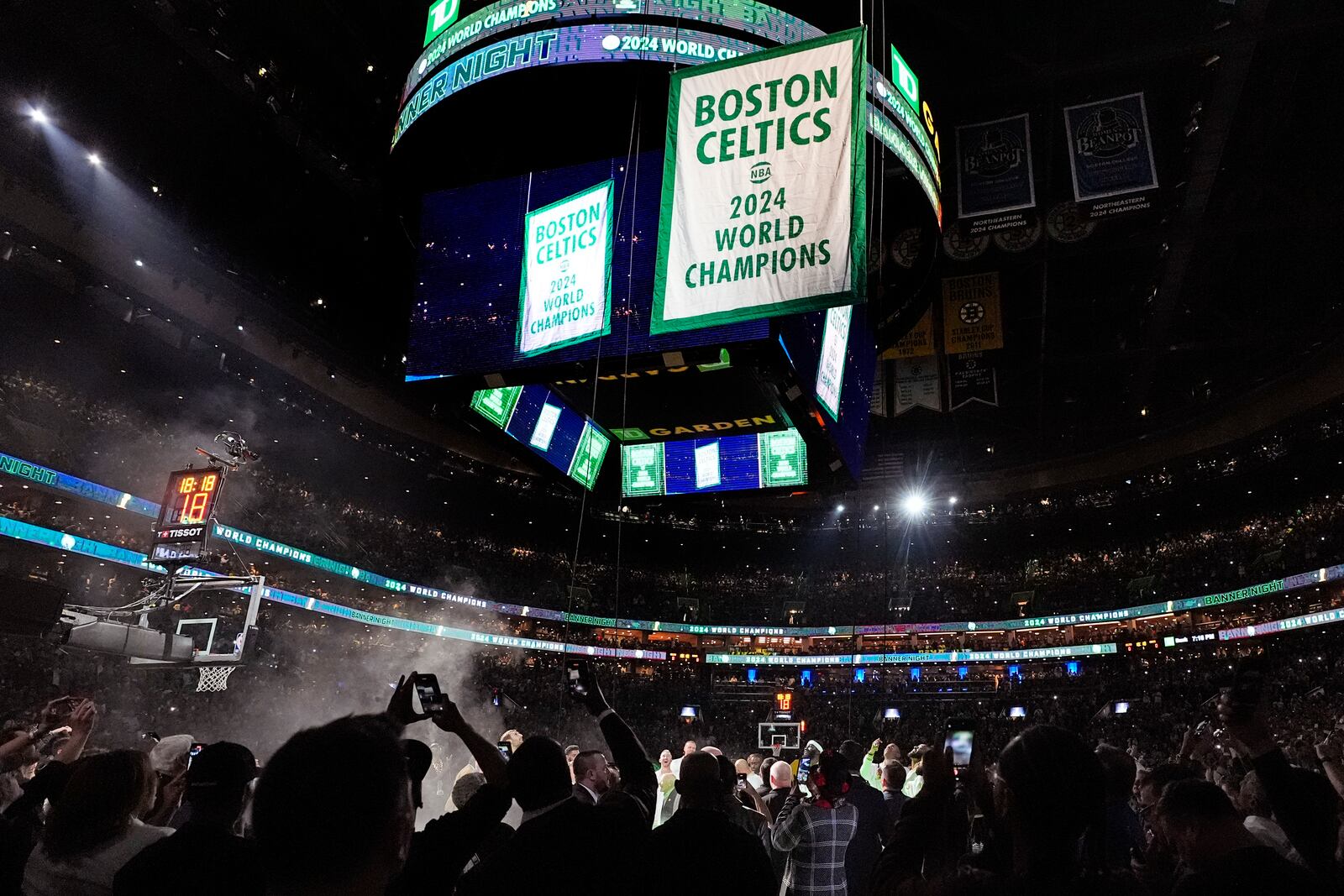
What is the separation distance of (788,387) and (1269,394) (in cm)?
2194

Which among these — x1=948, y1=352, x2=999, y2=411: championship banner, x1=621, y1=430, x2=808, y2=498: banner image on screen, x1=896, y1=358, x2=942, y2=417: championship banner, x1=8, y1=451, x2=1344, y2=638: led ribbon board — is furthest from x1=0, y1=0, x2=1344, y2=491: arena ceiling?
x1=8, y1=451, x2=1344, y2=638: led ribbon board

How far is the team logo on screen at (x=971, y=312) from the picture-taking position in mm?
13828

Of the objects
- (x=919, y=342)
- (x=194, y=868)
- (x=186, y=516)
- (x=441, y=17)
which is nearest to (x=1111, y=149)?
(x=919, y=342)

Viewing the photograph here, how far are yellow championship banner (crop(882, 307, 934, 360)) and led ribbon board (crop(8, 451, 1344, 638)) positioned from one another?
654cm

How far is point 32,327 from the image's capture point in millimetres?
16703

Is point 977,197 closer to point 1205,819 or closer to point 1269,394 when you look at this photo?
point 1205,819

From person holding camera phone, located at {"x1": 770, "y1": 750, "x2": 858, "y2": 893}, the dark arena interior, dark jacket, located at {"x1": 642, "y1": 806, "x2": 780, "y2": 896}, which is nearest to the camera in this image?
dark jacket, located at {"x1": 642, "y1": 806, "x2": 780, "y2": 896}

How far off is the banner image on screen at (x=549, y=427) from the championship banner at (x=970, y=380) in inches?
324

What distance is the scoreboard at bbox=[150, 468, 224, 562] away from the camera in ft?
34.2

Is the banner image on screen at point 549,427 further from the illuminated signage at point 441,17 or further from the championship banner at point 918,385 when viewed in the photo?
the championship banner at point 918,385

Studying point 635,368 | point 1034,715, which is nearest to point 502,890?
point 635,368

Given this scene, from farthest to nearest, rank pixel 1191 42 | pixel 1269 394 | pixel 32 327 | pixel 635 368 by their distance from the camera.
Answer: pixel 1269 394 → pixel 32 327 → pixel 1191 42 → pixel 635 368

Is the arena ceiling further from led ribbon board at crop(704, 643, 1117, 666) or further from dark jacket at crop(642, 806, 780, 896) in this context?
led ribbon board at crop(704, 643, 1117, 666)

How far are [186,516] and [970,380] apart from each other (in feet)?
42.4
